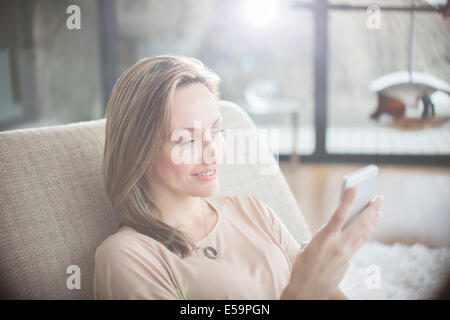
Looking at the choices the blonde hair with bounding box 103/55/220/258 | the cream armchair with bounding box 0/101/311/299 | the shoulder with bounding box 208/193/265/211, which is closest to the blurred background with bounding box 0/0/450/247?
the shoulder with bounding box 208/193/265/211

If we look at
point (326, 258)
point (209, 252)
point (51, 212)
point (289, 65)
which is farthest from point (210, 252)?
point (289, 65)

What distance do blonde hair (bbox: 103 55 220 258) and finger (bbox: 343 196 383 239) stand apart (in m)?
0.27

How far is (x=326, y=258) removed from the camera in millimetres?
662

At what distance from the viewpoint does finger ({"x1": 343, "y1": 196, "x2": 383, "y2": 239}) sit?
2.18 ft

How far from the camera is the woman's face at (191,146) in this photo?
763 millimetres

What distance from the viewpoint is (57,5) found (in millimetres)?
3314

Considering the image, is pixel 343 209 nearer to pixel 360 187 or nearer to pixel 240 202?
pixel 360 187

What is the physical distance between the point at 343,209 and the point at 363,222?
0.06 m

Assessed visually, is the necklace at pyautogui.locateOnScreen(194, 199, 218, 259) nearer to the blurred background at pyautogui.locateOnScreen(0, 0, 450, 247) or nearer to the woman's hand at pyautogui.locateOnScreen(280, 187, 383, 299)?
the woman's hand at pyautogui.locateOnScreen(280, 187, 383, 299)

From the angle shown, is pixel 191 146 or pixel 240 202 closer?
pixel 191 146

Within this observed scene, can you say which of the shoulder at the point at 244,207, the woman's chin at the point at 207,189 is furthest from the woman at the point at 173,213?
the shoulder at the point at 244,207

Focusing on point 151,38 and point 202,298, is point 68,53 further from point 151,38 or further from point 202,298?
point 202,298
